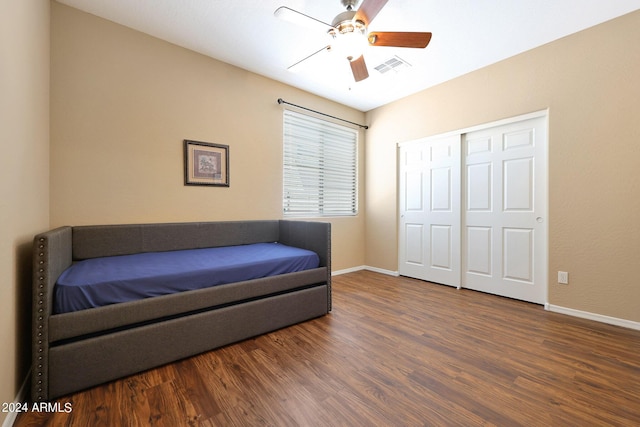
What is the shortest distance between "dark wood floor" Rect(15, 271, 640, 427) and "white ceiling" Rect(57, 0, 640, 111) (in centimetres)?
253

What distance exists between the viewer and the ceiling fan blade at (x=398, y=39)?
184 cm

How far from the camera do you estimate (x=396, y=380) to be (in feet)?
4.93

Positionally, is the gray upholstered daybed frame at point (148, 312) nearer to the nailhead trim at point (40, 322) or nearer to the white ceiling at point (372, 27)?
the nailhead trim at point (40, 322)

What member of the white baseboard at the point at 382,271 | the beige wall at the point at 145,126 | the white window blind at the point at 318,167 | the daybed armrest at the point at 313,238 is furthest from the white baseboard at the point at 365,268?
the beige wall at the point at 145,126

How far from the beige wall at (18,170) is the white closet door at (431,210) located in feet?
12.6

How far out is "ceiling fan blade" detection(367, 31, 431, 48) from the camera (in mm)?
1841

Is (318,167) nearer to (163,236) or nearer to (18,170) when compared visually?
(163,236)

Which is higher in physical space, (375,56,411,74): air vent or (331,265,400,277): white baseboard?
(375,56,411,74): air vent

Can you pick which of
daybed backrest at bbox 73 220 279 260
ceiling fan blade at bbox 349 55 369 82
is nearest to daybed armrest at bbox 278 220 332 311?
daybed backrest at bbox 73 220 279 260

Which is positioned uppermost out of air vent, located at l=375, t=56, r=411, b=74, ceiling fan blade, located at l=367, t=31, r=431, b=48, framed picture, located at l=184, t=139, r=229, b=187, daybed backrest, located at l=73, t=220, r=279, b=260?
air vent, located at l=375, t=56, r=411, b=74

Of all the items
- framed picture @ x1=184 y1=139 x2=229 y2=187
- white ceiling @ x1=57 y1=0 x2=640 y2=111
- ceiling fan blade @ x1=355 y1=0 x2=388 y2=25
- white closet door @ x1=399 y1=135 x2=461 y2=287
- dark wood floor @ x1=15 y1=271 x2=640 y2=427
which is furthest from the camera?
white closet door @ x1=399 y1=135 x2=461 y2=287

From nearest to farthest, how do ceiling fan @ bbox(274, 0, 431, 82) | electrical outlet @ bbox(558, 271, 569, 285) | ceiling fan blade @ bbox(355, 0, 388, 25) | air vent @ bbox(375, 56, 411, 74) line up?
ceiling fan blade @ bbox(355, 0, 388, 25) < ceiling fan @ bbox(274, 0, 431, 82) < electrical outlet @ bbox(558, 271, 569, 285) < air vent @ bbox(375, 56, 411, 74)

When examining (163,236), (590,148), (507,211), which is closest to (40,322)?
(163,236)

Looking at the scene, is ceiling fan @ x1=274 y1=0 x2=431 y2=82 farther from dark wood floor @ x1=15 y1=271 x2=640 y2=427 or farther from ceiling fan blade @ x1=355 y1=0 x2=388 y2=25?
dark wood floor @ x1=15 y1=271 x2=640 y2=427
